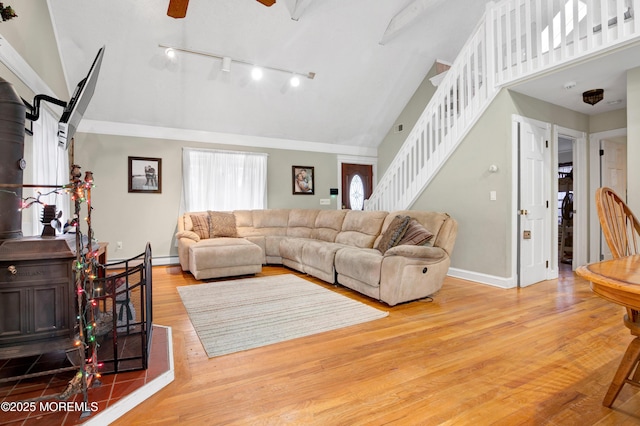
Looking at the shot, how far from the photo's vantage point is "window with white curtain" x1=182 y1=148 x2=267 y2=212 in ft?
18.9

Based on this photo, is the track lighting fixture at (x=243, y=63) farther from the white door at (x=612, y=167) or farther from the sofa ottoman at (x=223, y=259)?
the white door at (x=612, y=167)

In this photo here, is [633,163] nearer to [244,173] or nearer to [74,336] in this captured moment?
[74,336]

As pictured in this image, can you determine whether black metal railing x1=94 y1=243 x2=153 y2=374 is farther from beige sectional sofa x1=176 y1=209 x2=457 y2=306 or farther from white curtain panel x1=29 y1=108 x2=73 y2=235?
beige sectional sofa x1=176 y1=209 x2=457 y2=306

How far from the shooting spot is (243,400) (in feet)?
5.65

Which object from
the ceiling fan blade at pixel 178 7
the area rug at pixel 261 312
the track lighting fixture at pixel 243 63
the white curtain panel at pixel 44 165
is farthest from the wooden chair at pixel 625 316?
the track lighting fixture at pixel 243 63

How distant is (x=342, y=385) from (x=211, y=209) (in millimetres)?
4731

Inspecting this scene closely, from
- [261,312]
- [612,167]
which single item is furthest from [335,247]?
[612,167]

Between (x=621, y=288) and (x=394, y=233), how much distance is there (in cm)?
273

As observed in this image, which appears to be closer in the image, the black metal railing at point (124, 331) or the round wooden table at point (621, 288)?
the round wooden table at point (621, 288)

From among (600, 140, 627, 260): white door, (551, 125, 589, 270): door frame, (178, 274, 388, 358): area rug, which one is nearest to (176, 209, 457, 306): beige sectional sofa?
(178, 274, 388, 358): area rug

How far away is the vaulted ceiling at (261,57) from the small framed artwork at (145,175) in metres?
0.65

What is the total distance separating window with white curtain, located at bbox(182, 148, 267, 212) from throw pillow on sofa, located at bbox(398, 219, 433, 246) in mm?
3494

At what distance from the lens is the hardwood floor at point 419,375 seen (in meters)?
1.59

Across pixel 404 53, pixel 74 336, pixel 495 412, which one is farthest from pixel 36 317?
pixel 404 53
